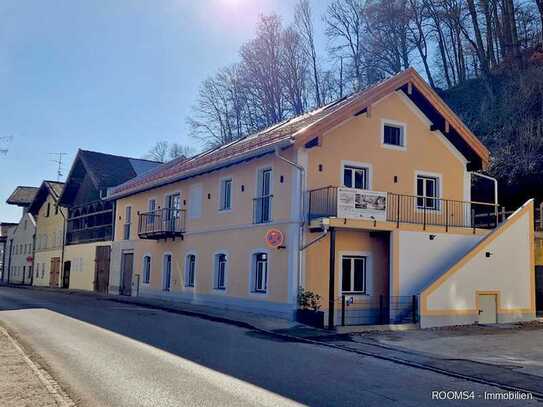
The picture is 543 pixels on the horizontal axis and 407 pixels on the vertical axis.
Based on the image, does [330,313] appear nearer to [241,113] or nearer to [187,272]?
[187,272]

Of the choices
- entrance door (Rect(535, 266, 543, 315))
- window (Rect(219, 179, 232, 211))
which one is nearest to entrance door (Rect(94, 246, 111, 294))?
window (Rect(219, 179, 232, 211))

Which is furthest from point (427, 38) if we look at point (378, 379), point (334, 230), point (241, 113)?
point (378, 379)

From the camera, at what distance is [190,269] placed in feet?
79.5

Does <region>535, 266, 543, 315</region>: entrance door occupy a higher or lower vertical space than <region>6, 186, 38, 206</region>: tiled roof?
lower

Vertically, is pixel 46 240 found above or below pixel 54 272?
above

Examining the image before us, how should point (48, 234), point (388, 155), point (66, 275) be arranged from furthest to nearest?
point (48, 234)
point (66, 275)
point (388, 155)

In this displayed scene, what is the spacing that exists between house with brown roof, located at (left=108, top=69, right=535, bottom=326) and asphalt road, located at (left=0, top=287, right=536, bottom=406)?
15.1 ft

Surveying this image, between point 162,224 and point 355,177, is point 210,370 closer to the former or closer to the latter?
point 355,177

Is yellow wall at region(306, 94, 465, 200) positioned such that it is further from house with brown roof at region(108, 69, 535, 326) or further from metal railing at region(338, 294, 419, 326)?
metal railing at region(338, 294, 419, 326)

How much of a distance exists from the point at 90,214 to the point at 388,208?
23.7 meters

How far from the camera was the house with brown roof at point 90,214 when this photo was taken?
3459 centimetres

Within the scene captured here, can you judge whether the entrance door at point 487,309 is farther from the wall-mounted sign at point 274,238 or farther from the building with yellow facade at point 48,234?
the building with yellow facade at point 48,234

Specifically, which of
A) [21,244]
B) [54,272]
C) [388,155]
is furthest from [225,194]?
[21,244]

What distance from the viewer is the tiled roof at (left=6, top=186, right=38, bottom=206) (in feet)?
185
